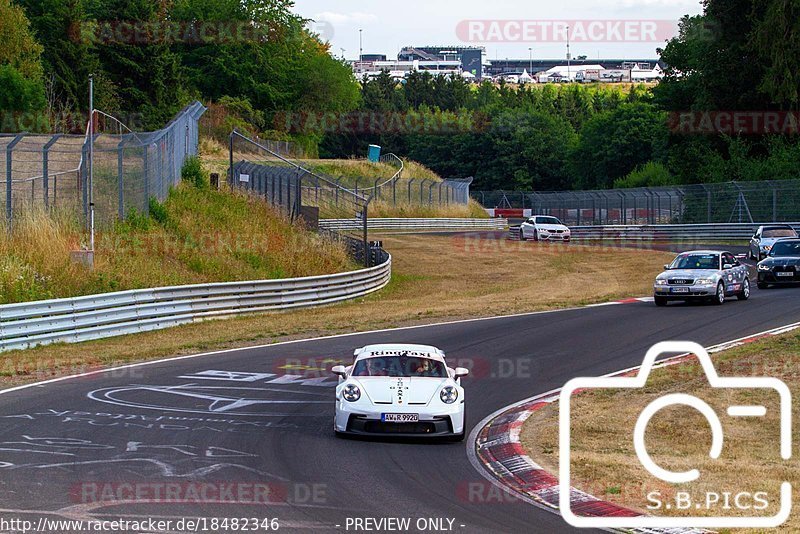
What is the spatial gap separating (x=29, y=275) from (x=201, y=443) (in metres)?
13.2

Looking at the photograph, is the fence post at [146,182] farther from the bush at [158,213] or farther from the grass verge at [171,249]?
the bush at [158,213]

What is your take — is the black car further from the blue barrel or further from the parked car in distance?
the blue barrel

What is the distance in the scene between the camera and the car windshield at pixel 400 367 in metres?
14.0

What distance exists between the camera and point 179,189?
36.3m

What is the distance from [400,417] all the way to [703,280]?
1704 centimetres

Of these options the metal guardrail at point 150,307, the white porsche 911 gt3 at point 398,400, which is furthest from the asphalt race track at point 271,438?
the metal guardrail at point 150,307

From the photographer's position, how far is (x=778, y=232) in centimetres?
4362

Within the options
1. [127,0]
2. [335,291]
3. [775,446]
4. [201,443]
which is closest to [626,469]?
[775,446]

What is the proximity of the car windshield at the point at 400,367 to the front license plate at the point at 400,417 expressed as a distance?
0.96 metres

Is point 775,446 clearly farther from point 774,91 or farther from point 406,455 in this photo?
point 774,91

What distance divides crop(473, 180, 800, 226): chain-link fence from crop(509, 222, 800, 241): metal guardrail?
1.27 metres

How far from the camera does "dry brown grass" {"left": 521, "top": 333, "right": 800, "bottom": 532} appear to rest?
10711 mm

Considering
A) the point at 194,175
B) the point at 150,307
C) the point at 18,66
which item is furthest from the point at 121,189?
the point at 18,66

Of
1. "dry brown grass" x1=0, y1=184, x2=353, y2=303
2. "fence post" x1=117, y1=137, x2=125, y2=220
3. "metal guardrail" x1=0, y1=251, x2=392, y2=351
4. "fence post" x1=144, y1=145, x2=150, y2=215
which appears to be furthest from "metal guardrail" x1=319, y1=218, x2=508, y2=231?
"fence post" x1=117, y1=137, x2=125, y2=220
